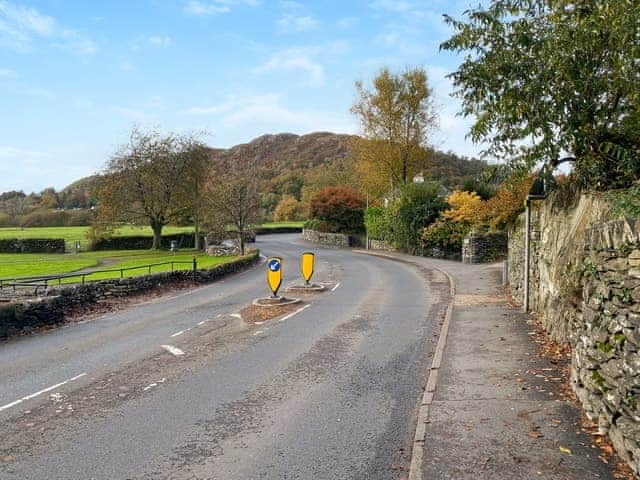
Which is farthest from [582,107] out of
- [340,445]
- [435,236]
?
[435,236]

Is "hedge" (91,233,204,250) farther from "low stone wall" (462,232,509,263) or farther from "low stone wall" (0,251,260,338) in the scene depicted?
"low stone wall" (0,251,260,338)

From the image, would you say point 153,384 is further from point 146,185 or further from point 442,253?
point 146,185

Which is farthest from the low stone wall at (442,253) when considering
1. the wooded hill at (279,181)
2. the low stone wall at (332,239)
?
the low stone wall at (332,239)

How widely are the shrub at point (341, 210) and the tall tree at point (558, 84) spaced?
44646mm

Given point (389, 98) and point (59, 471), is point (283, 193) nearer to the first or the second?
point (389, 98)

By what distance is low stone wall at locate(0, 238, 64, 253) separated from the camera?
2148 inches

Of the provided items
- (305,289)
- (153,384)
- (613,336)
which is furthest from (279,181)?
(613,336)

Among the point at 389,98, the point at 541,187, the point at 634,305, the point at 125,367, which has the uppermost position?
the point at 389,98

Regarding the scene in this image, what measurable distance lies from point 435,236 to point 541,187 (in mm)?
23298

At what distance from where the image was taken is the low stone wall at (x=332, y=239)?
54.4m

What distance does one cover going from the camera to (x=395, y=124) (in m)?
47.0

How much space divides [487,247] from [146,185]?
31.1m

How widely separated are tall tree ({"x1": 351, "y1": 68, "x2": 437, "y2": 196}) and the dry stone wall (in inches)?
1517

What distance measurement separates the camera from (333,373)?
927cm
